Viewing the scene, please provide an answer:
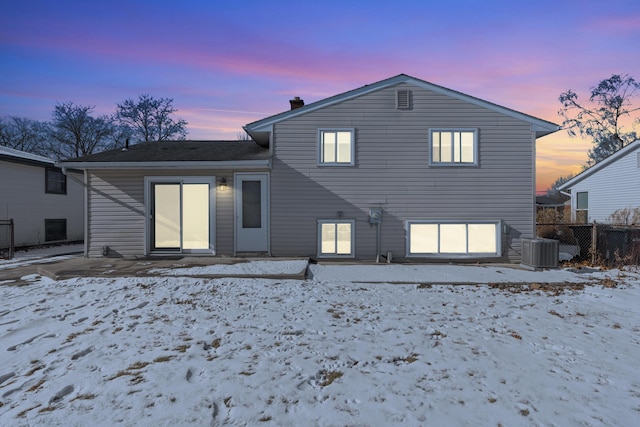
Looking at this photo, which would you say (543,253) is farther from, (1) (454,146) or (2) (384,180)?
(2) (384,180)

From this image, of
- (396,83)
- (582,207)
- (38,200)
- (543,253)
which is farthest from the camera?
(582,207)

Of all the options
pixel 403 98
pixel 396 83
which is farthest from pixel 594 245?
pixel 396 83

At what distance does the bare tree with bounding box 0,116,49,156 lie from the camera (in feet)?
114

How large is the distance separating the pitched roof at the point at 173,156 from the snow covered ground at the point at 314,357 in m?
4.60

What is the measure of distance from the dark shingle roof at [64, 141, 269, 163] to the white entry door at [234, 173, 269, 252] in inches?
29.0

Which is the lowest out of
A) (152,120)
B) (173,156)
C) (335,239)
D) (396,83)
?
(335,239)

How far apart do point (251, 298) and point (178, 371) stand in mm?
2876

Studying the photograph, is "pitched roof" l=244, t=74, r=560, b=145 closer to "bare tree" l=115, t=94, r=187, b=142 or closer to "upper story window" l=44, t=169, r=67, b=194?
"upper story window" l=44, t=169, r=67, b=194

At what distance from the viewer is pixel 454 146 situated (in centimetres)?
1088

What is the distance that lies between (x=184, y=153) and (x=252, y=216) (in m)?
3.38

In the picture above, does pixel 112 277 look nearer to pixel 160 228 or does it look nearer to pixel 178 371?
pixel 160 228

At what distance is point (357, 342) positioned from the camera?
4383 mm

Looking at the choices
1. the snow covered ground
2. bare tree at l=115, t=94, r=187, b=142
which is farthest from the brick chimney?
bare tree at l=115, t=94, r=187, b=142

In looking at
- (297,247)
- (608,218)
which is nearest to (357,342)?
(297,247)
